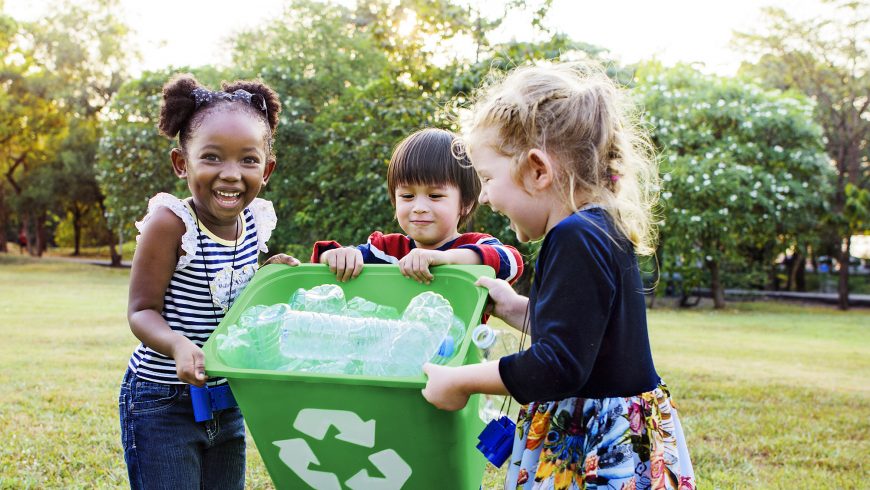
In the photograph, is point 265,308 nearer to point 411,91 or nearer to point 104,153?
point 411,91

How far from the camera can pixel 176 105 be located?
6.42 feet

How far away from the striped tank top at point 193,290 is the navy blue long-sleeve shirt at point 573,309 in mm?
862

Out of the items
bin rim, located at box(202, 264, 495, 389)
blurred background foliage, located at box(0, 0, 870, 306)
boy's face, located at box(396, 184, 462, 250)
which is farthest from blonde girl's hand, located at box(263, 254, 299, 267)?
blurred background foliage, located at box(0, 0, 870, 306)

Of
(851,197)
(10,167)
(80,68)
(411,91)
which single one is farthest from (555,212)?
(10,167)

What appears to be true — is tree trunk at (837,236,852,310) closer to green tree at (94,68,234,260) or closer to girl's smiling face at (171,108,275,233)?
green tree at (94,68,234,260)

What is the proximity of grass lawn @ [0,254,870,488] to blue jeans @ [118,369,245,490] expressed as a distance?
1283mm

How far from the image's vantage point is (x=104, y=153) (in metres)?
17.2

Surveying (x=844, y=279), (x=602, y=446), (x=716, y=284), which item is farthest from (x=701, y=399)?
(x=844, y=279)

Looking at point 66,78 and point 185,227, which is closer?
point 185,227

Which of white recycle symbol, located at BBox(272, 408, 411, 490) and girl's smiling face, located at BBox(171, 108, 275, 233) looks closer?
white recycle symbol, located at BBox(272, 408, 411, 490)

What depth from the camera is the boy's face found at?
223 centimetres

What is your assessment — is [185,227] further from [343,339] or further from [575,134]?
[575,134]

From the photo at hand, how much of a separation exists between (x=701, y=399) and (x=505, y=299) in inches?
144

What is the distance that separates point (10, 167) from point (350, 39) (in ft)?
49.8
